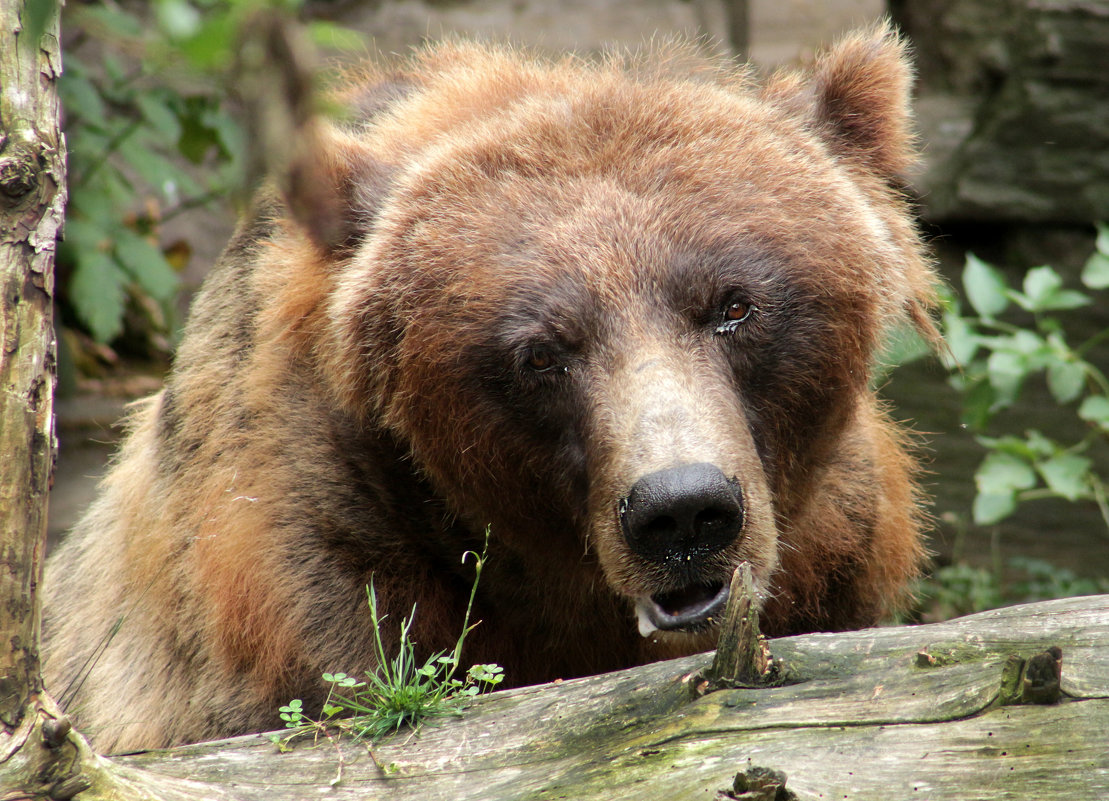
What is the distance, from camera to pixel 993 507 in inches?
198

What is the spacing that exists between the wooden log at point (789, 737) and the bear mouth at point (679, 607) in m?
0.35

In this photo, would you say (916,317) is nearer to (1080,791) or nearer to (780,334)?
(780,334)

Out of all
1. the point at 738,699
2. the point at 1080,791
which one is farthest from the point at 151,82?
the point at 1080,791

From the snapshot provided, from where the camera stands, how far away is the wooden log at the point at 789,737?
2.07 m

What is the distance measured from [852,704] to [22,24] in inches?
73.5

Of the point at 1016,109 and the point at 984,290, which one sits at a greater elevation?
the point at 1016,109

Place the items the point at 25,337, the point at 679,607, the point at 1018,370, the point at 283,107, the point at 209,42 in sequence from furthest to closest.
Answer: the point at 1018,370 < the point at 679,607 < the point at 25,337 < the point at 283,107 < the point at 209,42

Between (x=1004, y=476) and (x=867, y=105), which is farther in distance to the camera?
(x=1004, y=476)

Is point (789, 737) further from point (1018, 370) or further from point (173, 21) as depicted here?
point (1018, 370)

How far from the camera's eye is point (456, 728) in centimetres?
246

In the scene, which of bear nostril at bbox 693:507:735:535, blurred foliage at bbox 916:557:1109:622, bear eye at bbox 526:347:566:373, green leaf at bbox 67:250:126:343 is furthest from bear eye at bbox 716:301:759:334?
green leaf at bbox 67:250:126:343

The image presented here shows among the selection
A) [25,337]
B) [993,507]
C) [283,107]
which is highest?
[283,107]

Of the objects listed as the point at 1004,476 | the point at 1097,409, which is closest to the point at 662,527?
the point at 1004,476

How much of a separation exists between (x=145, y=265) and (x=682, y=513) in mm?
4579
